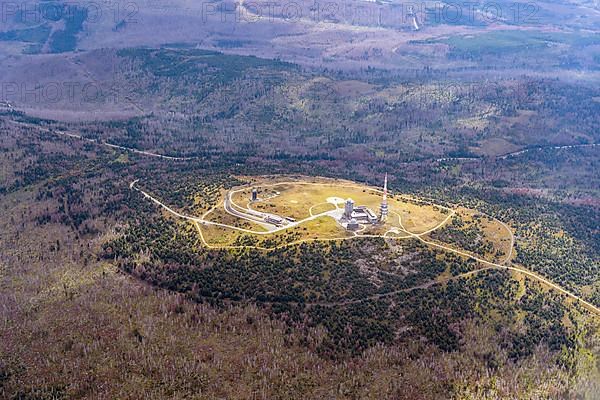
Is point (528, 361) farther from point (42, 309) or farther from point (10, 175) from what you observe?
point (10, 175)

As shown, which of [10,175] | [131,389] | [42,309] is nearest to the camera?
[131,389]

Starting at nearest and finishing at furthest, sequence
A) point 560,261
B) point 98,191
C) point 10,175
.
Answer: point 560,261 → point 98,191 → point 10,175

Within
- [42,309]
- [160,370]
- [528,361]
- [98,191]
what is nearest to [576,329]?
[528,361]

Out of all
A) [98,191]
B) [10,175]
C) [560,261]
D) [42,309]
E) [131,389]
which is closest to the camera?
[131,389]

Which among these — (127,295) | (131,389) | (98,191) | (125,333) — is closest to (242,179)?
(98,191)

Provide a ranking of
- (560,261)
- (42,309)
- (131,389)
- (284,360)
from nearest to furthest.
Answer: (131,389), (284,360), (42,309), (560,261)

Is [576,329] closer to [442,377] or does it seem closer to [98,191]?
[442,377]

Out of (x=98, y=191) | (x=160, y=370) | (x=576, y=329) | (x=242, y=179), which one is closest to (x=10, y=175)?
(x=98, y=191)

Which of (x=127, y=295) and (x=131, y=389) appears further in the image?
(x=127, y=295)

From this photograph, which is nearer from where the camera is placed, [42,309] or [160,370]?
[160,370]
